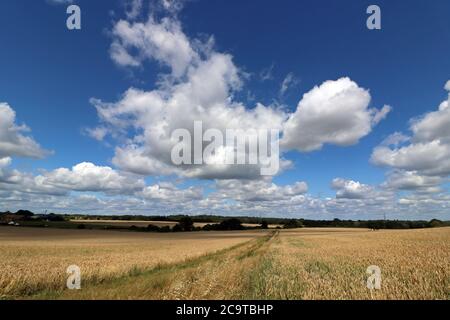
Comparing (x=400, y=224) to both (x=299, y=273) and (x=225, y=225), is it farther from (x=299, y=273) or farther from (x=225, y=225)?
(x=299, y=273)

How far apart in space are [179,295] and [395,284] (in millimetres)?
7743

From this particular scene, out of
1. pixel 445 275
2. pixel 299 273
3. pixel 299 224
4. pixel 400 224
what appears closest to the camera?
pixel 445 275

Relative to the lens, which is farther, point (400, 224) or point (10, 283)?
point (400, 224)

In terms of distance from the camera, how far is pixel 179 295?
10742 millimetres

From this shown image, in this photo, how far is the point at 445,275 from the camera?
1305 cm

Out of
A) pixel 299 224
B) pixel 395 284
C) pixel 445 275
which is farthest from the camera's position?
pixel 299 224
